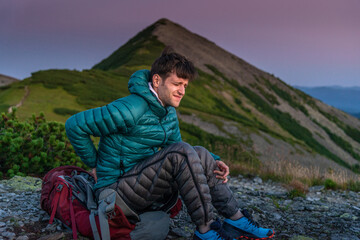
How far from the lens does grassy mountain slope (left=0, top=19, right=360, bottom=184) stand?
54.4 ft

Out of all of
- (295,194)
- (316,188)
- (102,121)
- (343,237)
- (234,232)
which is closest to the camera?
(102,121)

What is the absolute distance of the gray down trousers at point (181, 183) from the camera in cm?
346

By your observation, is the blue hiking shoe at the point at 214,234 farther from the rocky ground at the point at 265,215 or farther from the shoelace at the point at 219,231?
the rocky ground at the point at 265,215

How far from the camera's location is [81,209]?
3.78 meters

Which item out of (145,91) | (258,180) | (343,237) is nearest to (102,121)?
(145,91)

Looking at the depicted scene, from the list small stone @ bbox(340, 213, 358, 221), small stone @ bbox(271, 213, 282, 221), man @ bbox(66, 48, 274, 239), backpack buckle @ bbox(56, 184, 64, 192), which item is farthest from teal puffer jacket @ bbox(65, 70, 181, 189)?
small stone @ bbox(340, 213, 358, 221)

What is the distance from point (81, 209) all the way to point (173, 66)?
1.98 m

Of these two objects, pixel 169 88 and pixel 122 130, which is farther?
pixel 169 88

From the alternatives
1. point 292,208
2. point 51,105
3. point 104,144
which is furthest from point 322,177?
point 51,105

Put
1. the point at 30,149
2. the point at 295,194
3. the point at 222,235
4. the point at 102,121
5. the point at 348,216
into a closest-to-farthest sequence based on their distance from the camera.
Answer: the point at 102,121 → the point at 222,235 → the point at 348,216 → the point at 295,194 → the point at 30,149

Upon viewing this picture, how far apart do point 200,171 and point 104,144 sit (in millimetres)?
1147

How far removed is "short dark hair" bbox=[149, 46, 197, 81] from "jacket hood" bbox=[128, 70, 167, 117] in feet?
0.57

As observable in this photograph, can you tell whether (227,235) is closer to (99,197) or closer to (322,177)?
(99,197)

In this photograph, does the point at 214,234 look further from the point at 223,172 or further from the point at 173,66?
the point at 173,66
